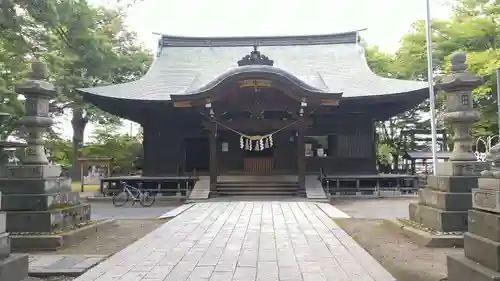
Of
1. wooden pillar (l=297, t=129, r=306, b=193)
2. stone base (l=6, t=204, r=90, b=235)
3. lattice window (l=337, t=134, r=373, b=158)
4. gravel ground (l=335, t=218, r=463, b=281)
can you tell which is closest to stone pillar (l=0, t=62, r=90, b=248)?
stone base (l=6, t=204, r=90, b=235)

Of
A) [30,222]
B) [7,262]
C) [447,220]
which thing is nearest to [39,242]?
[30,222]

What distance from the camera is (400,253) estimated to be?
5941mm

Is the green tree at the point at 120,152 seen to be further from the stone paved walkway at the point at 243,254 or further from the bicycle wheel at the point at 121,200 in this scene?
the stone paved walkway at the point at 243,254

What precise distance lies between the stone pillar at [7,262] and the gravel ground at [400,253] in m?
4.14

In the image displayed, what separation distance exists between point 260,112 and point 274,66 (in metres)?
3.06

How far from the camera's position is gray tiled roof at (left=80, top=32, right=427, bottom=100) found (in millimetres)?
17259

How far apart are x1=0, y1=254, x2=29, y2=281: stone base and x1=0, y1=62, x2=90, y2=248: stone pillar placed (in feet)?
7.58

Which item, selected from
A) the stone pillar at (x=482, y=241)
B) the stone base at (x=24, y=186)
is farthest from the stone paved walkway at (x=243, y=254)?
the stone base at (x=24, y=186)

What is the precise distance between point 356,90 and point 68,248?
1349 cm

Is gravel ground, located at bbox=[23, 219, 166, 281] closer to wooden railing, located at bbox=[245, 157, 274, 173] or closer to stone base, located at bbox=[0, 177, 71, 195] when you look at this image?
stone base, located at bbox=[0, 177, 71, 195]

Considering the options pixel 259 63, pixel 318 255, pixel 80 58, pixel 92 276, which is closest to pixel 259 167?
pixel 259 63

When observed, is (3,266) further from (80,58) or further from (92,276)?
(80,58)

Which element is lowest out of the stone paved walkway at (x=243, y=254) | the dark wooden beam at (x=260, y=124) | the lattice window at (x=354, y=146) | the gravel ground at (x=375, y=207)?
the gravel ground at (x=375, y=207)

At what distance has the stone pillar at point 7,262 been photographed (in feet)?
13.1
